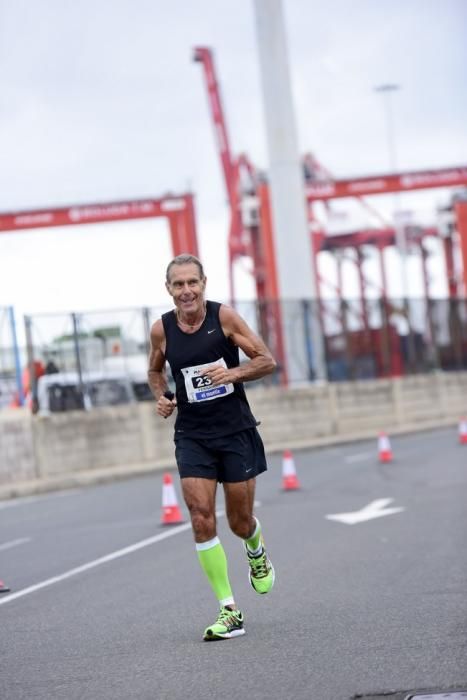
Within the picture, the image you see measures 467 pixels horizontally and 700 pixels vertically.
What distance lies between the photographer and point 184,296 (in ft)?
24.5

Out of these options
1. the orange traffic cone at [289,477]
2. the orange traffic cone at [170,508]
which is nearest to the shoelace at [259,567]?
the orange traffic cone at [170,508]

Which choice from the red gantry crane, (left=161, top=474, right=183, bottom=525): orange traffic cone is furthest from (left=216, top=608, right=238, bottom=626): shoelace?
the red gantry crane

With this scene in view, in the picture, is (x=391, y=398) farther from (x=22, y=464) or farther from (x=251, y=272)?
(x=251, y=272)

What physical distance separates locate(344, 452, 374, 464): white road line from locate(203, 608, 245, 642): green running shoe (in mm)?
15902

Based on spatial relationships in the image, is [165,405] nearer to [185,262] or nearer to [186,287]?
[186,287]

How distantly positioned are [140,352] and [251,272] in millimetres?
31392

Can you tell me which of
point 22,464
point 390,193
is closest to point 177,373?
point 22,464

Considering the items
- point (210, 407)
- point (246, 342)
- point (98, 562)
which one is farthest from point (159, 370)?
point (98, 562)

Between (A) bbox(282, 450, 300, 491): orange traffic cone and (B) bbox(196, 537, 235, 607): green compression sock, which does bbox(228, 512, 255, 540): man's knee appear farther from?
(A) bbox(282, 450, 300, 491): orange traffic cone

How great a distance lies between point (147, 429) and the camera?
83.5 feet

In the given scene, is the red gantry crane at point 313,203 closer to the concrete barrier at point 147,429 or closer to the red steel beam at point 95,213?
the concrete barrier at point 147,429

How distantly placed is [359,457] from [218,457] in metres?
17.0

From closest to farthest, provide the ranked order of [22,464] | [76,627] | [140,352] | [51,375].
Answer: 1. [76,627]
2. [22,464]
3. [51,375]
4. [140,352]

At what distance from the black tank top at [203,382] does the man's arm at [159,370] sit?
64 mm
